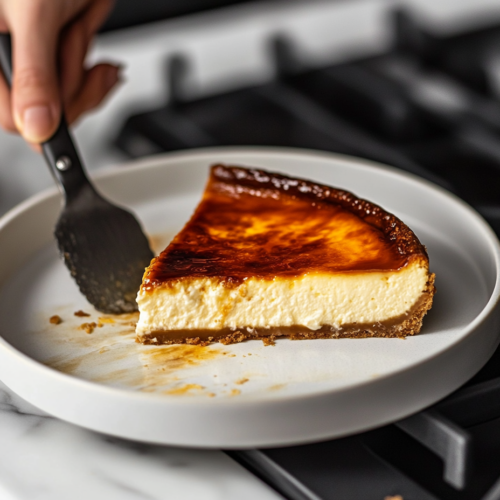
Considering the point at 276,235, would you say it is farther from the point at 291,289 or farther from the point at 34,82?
the point at 34,82

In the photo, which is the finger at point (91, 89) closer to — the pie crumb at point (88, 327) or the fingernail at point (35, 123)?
the fingernail at point (35, 123)

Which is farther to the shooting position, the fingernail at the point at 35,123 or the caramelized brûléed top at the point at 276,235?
the fingernail at the point at 35,123

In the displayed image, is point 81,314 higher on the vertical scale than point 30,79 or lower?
lower

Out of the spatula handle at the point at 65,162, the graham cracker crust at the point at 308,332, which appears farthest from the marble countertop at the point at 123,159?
the spatula handle at the point at 65,162

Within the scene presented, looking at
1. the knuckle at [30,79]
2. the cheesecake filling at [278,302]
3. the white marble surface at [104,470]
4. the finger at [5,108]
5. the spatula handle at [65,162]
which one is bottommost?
the white marble surface at [104,470]

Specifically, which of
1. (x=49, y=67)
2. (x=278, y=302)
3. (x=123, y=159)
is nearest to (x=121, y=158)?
(x=123, y=159)

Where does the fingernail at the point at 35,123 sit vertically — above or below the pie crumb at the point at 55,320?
above

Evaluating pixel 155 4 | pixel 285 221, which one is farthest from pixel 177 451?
pixel 155 4
